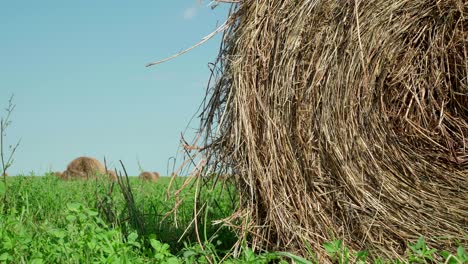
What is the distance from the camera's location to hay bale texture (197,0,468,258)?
3441 mm

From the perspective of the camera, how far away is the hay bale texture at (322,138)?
11.3 ft

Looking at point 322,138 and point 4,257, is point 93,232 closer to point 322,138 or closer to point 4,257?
point 4,257

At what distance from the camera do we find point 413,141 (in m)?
3.76

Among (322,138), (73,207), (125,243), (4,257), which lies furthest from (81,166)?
(322,138)

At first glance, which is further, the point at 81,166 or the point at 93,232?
the point at 81,166

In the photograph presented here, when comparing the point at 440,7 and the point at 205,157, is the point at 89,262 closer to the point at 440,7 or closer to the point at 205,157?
the point at 205,157

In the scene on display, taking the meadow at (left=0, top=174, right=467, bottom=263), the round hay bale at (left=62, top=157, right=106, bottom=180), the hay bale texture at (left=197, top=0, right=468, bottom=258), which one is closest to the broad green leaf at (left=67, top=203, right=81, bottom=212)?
the meadow at (left=0, top=174, right=467, bottom=263)

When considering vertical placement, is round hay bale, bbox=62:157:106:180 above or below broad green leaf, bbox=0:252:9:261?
above

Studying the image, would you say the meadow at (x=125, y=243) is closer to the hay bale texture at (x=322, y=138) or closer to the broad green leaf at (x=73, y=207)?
the broad green leaf at (x=73, y=207)

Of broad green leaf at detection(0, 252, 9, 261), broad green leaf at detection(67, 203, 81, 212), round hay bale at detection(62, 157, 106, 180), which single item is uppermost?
round hay bale at detection(62, 157, 106, 180)

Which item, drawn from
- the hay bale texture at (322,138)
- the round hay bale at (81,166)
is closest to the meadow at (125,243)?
the hay bale texture at (322,138)

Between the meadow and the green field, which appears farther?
the green field

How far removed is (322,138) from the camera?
345cm

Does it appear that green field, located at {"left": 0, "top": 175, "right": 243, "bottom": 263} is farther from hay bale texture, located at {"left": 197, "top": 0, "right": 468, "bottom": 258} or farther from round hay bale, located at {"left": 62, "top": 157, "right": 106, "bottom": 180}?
round hay bale, located at {"left": 62, "top": 157, "right": 106, "bottom": 180}
